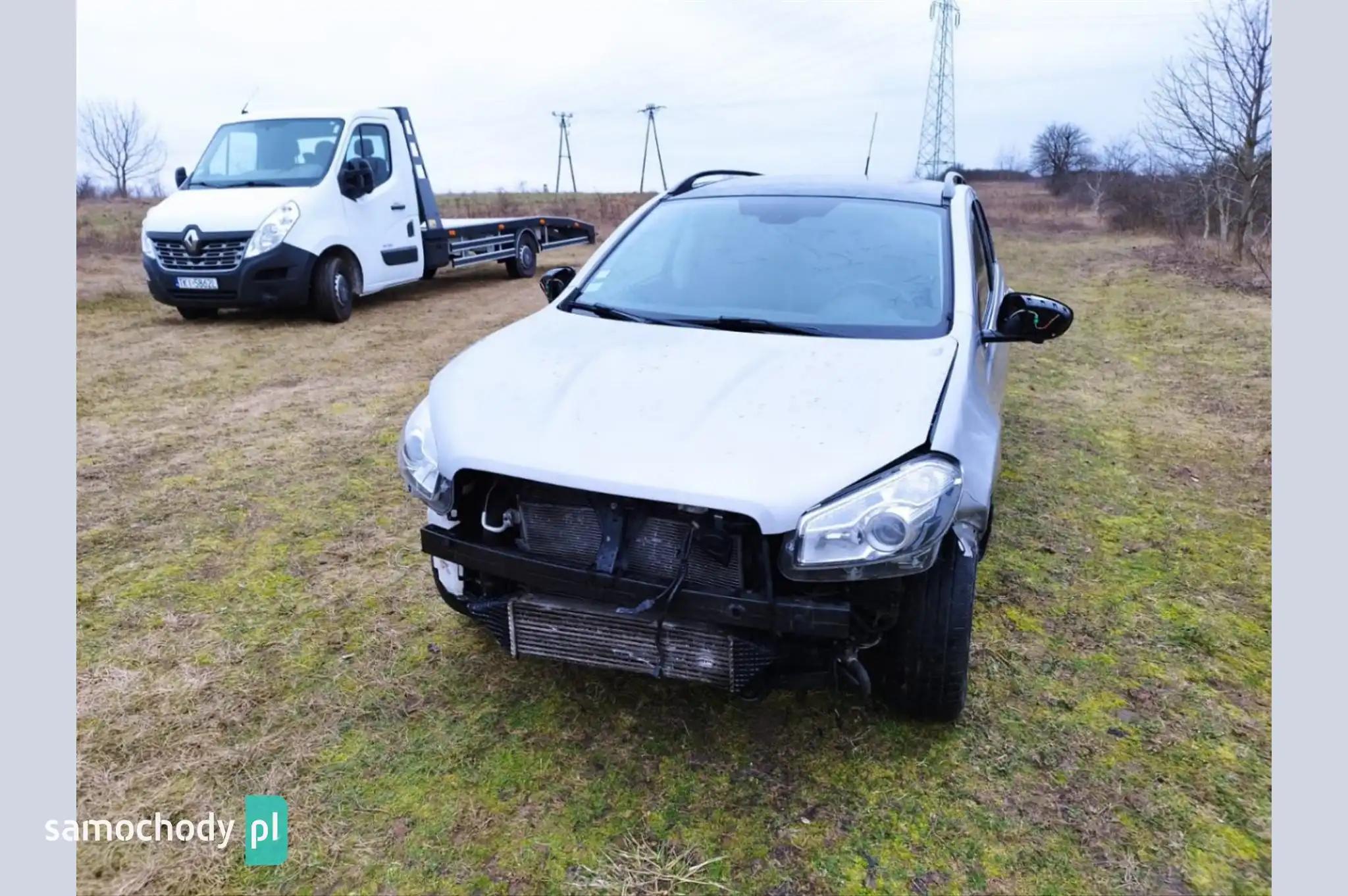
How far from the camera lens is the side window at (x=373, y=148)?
9.45m

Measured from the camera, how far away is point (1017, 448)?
5.31m

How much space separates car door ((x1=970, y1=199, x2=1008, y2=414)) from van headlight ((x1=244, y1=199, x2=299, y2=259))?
6764 millimetres

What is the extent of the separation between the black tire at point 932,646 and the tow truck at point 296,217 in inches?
313

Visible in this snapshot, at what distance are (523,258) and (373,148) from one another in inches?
148

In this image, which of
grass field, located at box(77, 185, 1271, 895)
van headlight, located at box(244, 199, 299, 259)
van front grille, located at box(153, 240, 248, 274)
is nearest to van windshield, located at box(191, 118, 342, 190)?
van headlight, located at box(244, 199, 299, 259)

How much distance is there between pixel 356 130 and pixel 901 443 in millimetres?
8968

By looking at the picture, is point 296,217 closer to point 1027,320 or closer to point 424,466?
point 424,466

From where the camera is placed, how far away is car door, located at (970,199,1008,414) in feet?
11.0

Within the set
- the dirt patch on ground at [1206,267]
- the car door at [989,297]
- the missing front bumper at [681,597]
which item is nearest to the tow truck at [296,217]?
the car door at [989,297]

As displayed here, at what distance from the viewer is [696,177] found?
4352 mm

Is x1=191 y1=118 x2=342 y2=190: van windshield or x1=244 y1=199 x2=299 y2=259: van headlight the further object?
x1=191 y1=118 x2=342 y2=190: van windshield

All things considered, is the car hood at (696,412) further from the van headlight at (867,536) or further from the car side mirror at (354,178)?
the car side mirror at (354,178)

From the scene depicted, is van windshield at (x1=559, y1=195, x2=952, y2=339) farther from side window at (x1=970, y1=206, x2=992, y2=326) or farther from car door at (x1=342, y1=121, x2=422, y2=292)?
car door at (x1=342, y1=121, x2=422, y2=292)

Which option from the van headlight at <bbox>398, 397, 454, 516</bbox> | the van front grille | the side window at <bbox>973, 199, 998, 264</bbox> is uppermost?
the van front grille
